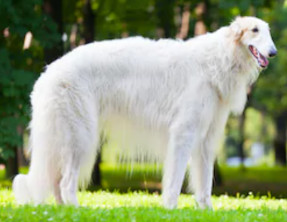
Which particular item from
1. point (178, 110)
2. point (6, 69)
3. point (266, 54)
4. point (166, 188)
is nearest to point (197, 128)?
point (178, 110)

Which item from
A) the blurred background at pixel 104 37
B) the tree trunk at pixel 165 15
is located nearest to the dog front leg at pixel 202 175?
the blurred background at pixel 104 37

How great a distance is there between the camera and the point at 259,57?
6887 millimetres

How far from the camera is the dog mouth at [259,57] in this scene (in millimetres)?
6848

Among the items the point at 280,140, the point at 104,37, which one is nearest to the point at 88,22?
the point at 104,37

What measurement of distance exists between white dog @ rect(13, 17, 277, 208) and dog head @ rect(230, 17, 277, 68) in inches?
0.5

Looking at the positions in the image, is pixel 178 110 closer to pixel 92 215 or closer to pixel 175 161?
pixel 175 161

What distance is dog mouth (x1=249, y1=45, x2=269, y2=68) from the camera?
6848mm

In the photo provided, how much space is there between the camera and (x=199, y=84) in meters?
6.95

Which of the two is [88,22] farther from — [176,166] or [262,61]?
[176,166]

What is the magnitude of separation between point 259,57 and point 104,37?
454 inches

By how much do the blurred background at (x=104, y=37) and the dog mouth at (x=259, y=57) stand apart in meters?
1.40

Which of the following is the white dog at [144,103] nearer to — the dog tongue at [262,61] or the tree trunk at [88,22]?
the dog tongue at [262,61]

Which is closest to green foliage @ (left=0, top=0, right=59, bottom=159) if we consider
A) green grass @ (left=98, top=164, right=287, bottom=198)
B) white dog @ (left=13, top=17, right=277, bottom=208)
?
white dog @ (left=13, top=17, right=277, bottom=208)

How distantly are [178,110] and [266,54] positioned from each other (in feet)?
4.32
